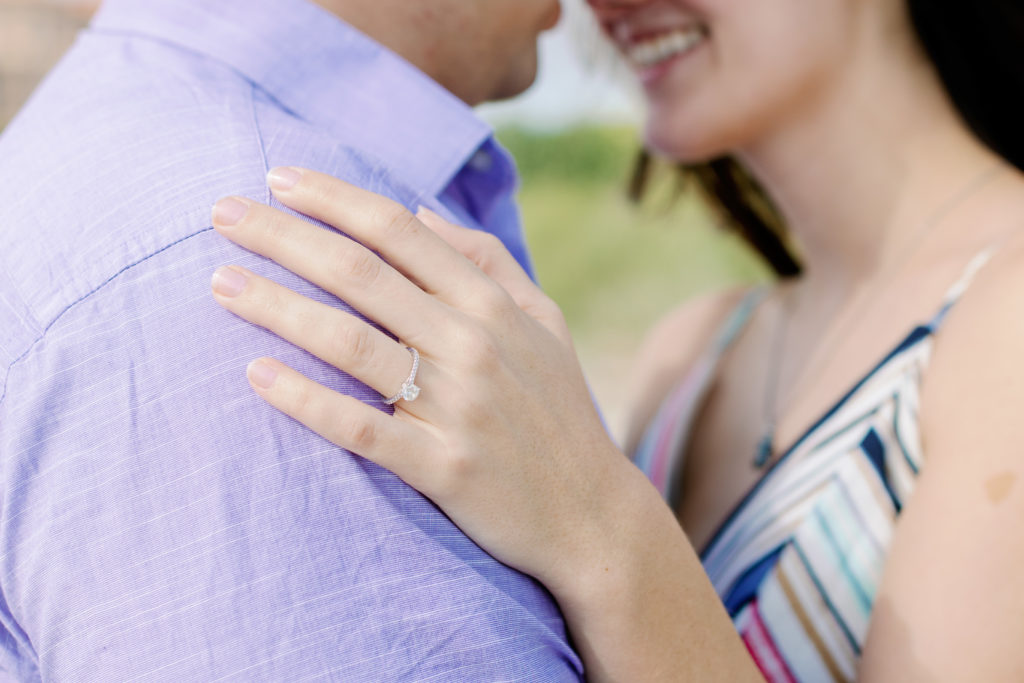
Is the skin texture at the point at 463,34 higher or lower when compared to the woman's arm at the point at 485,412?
higher

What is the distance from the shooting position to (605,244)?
1130cm

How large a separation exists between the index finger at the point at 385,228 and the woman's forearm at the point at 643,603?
0.30 meters

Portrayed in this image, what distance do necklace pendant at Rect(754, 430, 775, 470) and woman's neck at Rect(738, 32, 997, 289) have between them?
442mm

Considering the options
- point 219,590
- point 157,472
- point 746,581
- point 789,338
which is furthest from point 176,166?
point 789,338

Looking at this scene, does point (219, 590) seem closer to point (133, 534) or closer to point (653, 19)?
point (133, 534)

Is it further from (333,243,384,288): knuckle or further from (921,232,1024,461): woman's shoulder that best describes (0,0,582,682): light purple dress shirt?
(921,232,1024,461): woman's shoulder

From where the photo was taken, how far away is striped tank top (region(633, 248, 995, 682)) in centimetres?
149

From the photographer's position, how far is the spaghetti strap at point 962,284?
1.57 metres

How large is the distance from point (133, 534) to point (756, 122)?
165cm

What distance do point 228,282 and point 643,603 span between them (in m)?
0.57

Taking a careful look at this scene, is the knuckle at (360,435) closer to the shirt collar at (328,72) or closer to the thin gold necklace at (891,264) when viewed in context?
the shirt collar at (328,72)

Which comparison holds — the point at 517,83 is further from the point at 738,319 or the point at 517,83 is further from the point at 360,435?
the point at 738,319

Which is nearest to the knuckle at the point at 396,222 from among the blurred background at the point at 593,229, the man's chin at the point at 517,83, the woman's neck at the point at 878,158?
the man's chin at the point at 517,83

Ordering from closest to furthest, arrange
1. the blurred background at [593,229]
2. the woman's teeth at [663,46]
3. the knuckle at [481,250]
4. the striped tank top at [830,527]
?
1. the knuckle at [481,250]
2. the striped tank top at [830,527]
3. the woman's teeth at [663,46]
4. the blurred background at [593,229]
